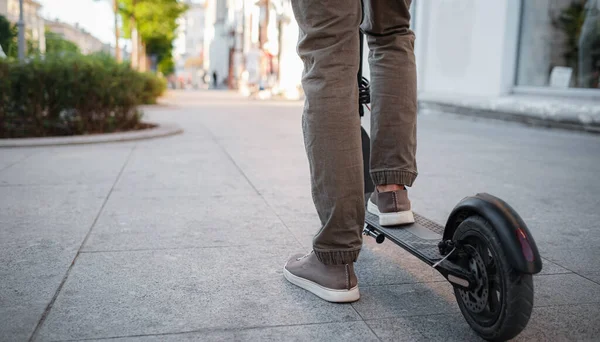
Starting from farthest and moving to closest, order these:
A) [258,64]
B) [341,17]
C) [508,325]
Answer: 1. [258,64]
2. [341,17]
3. [508,325]

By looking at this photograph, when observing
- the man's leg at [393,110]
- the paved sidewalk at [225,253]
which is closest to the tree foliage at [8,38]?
the paved sidewalk at [225,253]

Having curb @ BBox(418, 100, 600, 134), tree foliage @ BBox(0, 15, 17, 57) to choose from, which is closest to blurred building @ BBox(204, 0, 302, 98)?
curb @ BBox(418, 100, 600, 134)

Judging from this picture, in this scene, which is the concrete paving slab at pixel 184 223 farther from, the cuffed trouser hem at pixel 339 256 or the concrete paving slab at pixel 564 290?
the concrete paving slab at pixel 564 290

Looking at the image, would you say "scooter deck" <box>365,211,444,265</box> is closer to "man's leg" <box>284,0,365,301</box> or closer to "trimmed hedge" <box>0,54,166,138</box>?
"man's leg" <box>284,0,365,301</box>

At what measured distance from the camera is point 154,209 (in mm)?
3275

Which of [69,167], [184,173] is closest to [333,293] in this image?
[184,173]

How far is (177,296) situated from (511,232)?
42.2 inches

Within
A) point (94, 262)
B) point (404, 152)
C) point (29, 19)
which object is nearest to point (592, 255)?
point (404, 152)

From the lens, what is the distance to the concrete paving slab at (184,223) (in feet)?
8.54

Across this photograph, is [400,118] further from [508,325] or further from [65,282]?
[65,282]

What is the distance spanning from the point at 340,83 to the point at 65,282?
118 centimetres

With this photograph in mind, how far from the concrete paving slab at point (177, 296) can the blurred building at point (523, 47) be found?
6762 millimetres

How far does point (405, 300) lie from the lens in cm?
193

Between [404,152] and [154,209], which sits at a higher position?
[404,152]
